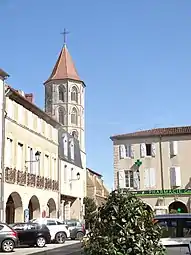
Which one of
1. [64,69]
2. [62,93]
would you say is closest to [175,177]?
[62,93]

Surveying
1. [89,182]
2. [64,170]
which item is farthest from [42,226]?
[89,182]

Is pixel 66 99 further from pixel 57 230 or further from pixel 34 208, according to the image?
pixel 57 230

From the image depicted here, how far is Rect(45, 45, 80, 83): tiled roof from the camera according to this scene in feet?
317

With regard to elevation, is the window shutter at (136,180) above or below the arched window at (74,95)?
below

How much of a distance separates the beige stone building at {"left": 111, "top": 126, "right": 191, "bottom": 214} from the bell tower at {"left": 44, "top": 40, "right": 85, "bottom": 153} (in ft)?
130

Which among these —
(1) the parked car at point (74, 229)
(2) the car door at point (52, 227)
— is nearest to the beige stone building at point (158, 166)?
(1) the parked car at point (74, 229)

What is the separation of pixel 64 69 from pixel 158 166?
2038 inches

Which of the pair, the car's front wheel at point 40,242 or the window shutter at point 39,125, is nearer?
the car's front wheel at point 40,242

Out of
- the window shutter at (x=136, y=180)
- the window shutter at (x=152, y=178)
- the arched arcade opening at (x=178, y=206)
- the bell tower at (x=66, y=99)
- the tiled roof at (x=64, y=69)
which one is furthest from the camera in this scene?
the tiled roof at (x=64, y=69)

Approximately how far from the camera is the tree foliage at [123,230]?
21.1 feet

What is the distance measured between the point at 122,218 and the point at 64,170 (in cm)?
3941

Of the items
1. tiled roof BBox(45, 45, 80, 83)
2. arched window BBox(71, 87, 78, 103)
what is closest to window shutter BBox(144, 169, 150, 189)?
arched window BBox(71, 87, 78, 103)

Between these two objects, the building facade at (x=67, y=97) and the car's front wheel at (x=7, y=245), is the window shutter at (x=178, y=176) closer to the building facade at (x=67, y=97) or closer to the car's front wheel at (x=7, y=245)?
the car's front wheel at (x=7, y=245)

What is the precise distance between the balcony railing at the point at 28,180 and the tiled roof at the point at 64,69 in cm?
5613
